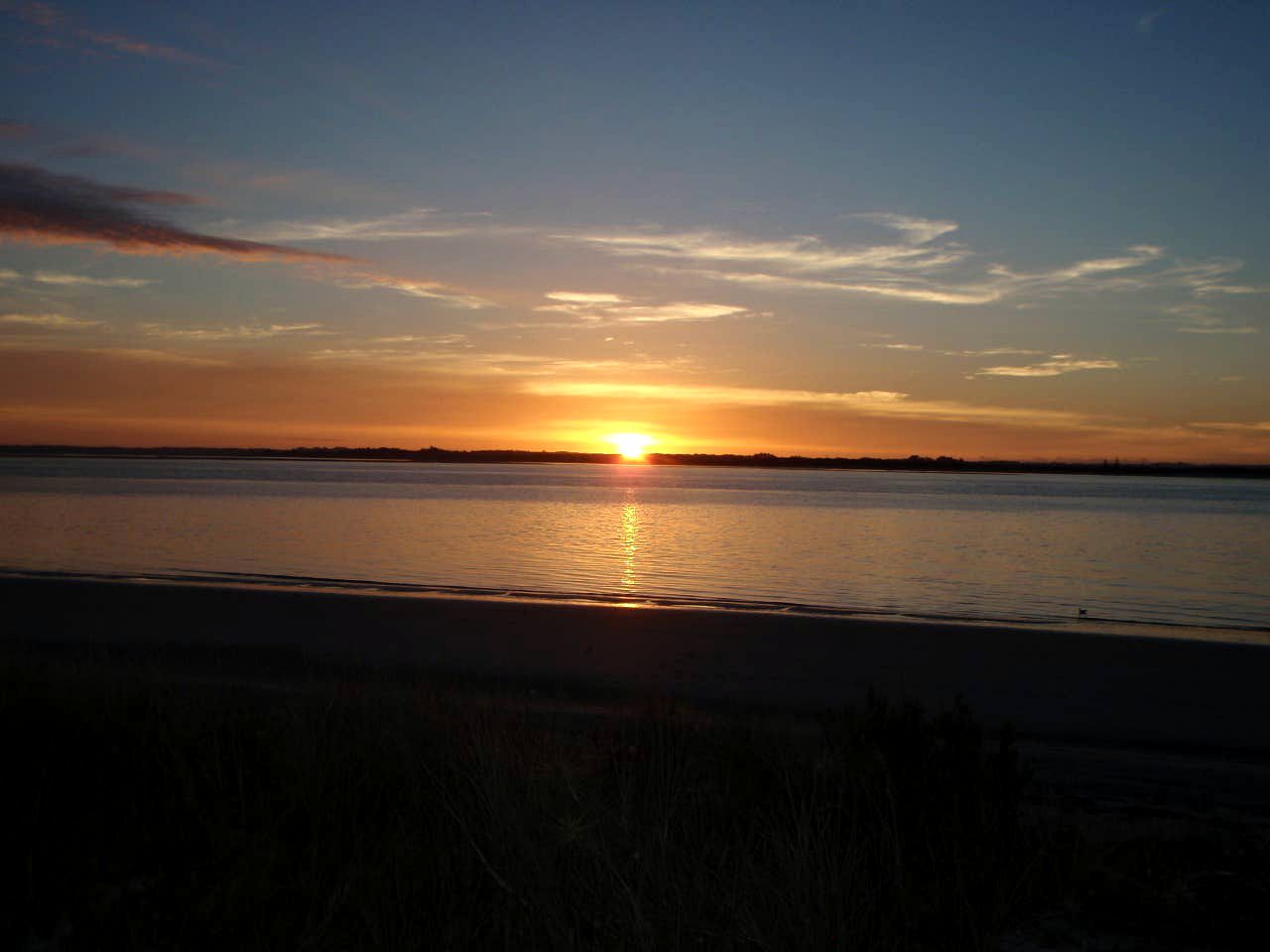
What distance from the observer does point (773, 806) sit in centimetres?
588

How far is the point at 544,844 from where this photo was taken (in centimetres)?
532

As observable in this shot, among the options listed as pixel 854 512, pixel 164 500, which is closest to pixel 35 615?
pixel 164 500

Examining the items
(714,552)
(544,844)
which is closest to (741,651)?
(544,844)

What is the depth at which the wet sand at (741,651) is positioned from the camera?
38.7 feet

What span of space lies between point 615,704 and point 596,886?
6248mm

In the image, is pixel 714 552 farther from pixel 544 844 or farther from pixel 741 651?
pixel 544 844

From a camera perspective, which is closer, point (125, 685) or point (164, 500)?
point (125, 685)

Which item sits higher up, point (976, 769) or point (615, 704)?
point (976, 769)

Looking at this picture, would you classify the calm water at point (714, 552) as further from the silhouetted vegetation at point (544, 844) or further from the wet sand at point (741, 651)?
the silhouetted vegetation at point (544, 844)

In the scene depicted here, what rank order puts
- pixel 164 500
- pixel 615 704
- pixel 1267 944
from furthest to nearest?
pixel 164 500, pixel 615 704, pixel 1267 944

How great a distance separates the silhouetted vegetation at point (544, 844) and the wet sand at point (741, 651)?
525cm

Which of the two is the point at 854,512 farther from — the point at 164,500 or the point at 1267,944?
the point at 1267,944

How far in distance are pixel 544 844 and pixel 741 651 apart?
1015cm

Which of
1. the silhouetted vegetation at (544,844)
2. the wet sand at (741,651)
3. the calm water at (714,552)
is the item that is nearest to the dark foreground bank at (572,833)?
the silhouetted vegetation at (544,844)
